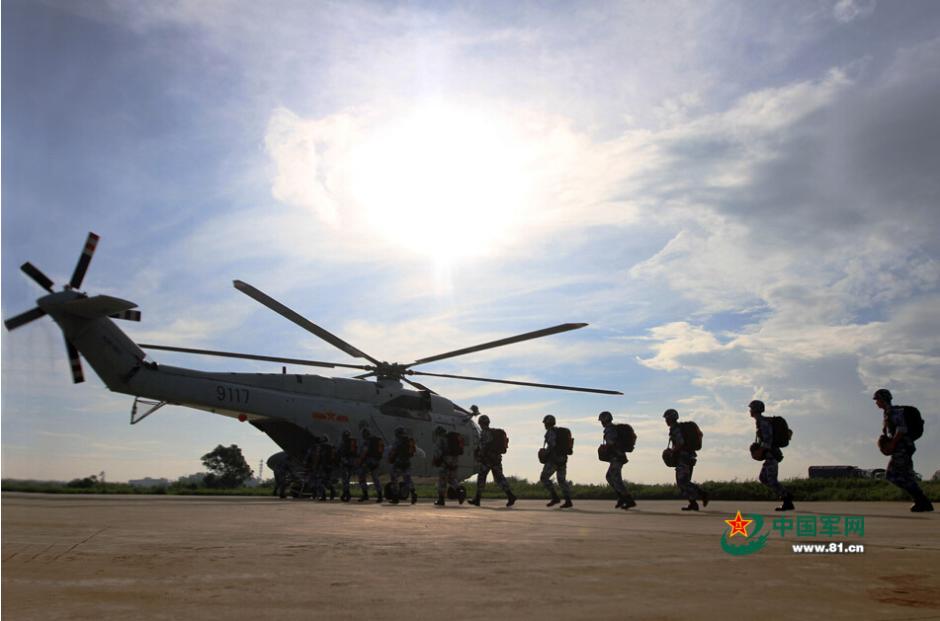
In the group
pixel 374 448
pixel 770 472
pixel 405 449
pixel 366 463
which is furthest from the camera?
pixel 366 463

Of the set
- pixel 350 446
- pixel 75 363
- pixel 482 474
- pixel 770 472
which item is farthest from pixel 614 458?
pixel 75 363

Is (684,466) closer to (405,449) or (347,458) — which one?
(405,449)

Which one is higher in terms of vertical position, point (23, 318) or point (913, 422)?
point (23, 318)

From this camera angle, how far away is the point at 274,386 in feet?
69.7

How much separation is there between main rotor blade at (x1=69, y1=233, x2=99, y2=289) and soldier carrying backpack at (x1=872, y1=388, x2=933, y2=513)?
17627mm

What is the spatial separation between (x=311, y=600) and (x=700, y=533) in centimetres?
462

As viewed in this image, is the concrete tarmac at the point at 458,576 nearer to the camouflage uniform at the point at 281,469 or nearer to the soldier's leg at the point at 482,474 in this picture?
the soldier's leg at the point at 482,474

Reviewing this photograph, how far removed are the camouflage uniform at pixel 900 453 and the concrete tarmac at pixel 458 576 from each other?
4.38 m

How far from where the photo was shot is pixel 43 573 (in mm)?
4051

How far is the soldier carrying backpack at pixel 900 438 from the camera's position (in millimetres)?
10812

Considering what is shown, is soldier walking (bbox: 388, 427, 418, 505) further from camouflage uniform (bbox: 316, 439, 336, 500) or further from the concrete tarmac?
the concrete tarmac

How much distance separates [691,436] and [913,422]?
3.50 meters

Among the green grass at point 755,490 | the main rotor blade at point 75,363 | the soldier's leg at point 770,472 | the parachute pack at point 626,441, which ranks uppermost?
the main rotor blade at point 75,363

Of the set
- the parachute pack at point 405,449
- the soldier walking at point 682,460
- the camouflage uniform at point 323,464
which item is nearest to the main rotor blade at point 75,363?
the camouflage uniform at point 323,464
